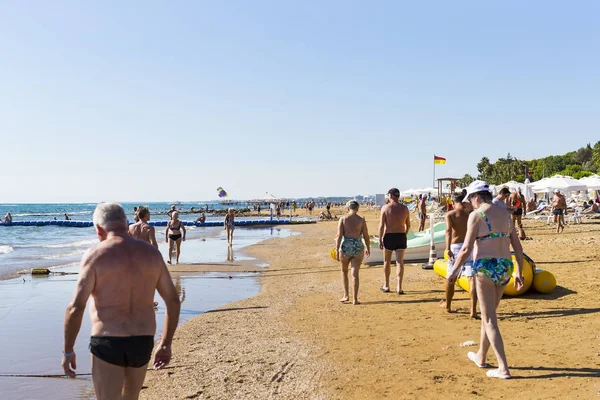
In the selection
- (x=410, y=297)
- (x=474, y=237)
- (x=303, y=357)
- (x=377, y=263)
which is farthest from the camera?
(x=377, y=263)

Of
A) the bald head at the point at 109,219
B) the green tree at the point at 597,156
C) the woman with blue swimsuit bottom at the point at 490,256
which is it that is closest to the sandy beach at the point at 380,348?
the woman with blue swimsuit bottom at the point at 490,256

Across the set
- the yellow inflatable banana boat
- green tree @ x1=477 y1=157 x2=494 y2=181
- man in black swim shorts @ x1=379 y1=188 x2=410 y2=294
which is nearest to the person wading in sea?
man in black swim shorts @ x1=379 y1=188 x2=410 y2=294

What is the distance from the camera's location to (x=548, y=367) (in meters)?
5.17

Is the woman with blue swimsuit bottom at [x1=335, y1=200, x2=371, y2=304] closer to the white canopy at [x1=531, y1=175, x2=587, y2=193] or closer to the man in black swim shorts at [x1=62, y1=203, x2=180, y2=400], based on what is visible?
the man in black swim shorts at [x1=62, y1=203, x2=180, y2=400]

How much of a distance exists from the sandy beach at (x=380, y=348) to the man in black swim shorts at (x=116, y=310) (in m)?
2.05

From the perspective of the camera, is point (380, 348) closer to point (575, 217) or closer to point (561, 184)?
point (575, 217)

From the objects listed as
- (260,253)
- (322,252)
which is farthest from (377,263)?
(260,253)

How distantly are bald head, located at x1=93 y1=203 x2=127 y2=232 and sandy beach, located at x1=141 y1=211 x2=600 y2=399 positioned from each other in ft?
8.11

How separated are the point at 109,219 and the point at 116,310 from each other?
580 millimetres

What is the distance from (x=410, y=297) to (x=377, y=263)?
5505 millimetres

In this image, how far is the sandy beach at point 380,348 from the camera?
4922 mm

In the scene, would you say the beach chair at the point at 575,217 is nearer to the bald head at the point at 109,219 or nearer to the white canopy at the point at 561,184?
the white canopy at the point at 561,184

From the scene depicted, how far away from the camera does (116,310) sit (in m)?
3.10

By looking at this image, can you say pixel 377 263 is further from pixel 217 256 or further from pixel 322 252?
pixel 217 256
